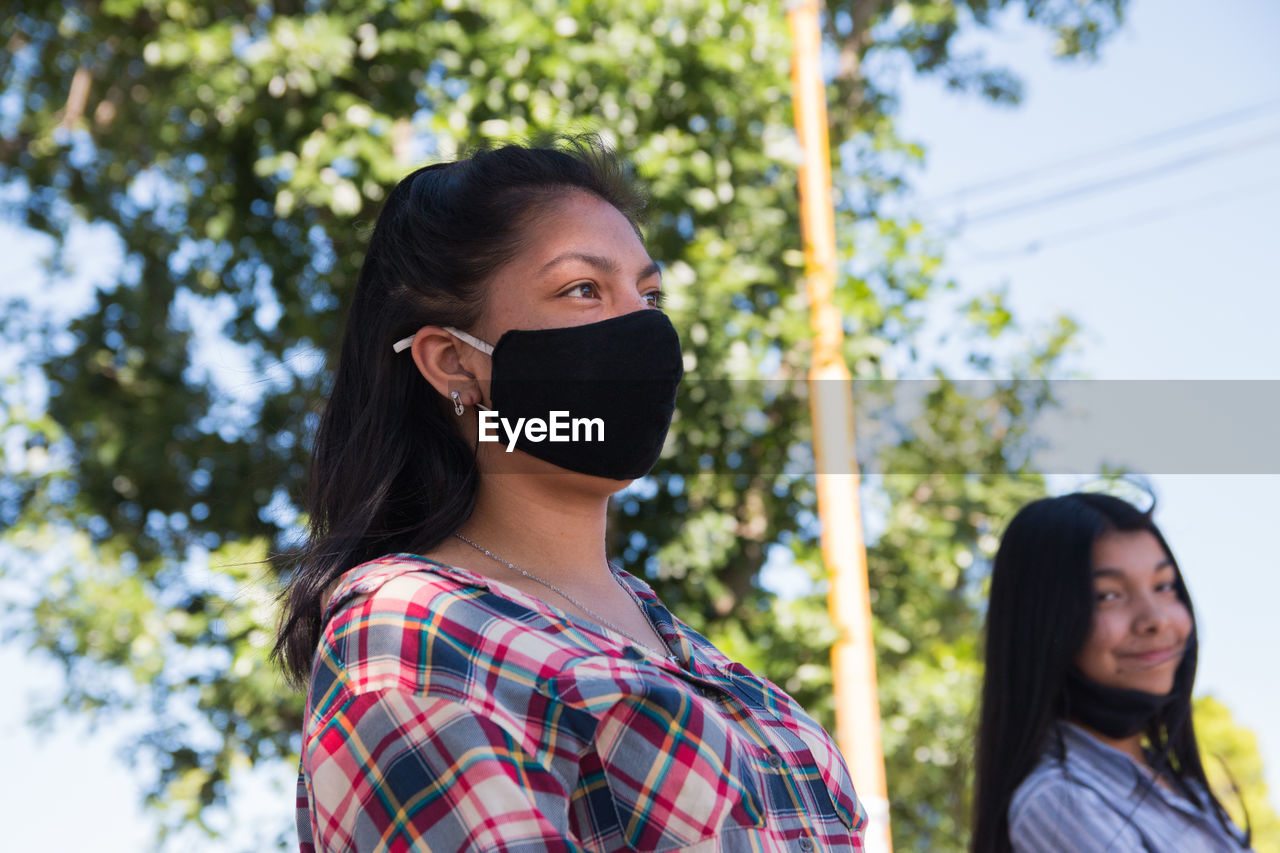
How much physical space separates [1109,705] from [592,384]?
1.80m

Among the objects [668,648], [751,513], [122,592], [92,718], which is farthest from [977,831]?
[92,718]

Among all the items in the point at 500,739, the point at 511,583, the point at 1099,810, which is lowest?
the point at 1099,810

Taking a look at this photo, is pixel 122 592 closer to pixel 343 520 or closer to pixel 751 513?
pixel 751 513

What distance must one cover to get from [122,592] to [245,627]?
1189 mm

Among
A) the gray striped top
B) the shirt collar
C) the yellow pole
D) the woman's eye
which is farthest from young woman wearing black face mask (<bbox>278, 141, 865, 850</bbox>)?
the yellow pole

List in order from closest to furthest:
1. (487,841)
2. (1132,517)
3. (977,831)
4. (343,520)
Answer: (487,841) < (343,520) < (977,831) < (1132,517)

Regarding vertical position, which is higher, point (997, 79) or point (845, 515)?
point (997, 79)

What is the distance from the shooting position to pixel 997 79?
8.47 m

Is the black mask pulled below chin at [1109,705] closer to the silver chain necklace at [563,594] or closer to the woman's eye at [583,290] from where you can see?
the silver chain necklace at [563,594]

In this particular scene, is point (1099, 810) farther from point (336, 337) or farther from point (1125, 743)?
point (336, 337)

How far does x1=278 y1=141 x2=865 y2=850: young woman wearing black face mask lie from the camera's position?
1323mm

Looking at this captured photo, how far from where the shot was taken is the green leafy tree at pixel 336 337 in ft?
16.9

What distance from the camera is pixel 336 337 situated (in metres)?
4.71

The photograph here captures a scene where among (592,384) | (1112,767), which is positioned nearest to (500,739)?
(592,384)
